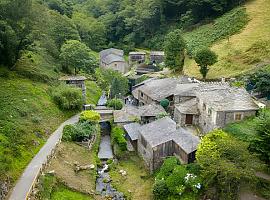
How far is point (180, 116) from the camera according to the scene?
4772 centimetres

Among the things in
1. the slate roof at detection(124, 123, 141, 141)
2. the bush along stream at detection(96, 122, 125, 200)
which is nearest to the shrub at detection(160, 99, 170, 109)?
the slate roof at detection(124, 123, 141, 141)

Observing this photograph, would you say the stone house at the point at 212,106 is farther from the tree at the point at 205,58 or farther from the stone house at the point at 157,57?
the stone house at the point at 157,57

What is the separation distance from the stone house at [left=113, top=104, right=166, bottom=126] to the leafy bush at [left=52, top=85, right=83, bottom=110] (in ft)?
21.8

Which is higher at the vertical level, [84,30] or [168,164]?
[84,30]

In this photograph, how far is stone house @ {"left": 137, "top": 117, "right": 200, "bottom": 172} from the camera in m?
39.2

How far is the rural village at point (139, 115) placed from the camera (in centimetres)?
3503

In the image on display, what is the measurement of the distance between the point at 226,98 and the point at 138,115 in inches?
537

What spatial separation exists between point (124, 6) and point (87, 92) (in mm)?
50094

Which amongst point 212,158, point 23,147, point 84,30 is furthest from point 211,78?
point 84,30

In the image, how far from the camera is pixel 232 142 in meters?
34.4

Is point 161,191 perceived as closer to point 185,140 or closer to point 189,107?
point 185,140

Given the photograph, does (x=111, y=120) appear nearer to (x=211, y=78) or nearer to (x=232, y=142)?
(x=211, y=78)

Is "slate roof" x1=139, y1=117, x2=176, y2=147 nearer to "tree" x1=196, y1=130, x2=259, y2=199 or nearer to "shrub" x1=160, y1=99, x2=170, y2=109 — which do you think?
"tree" x1=196, y1=130, x2=259, y2=199

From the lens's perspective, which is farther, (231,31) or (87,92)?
(231,31)
